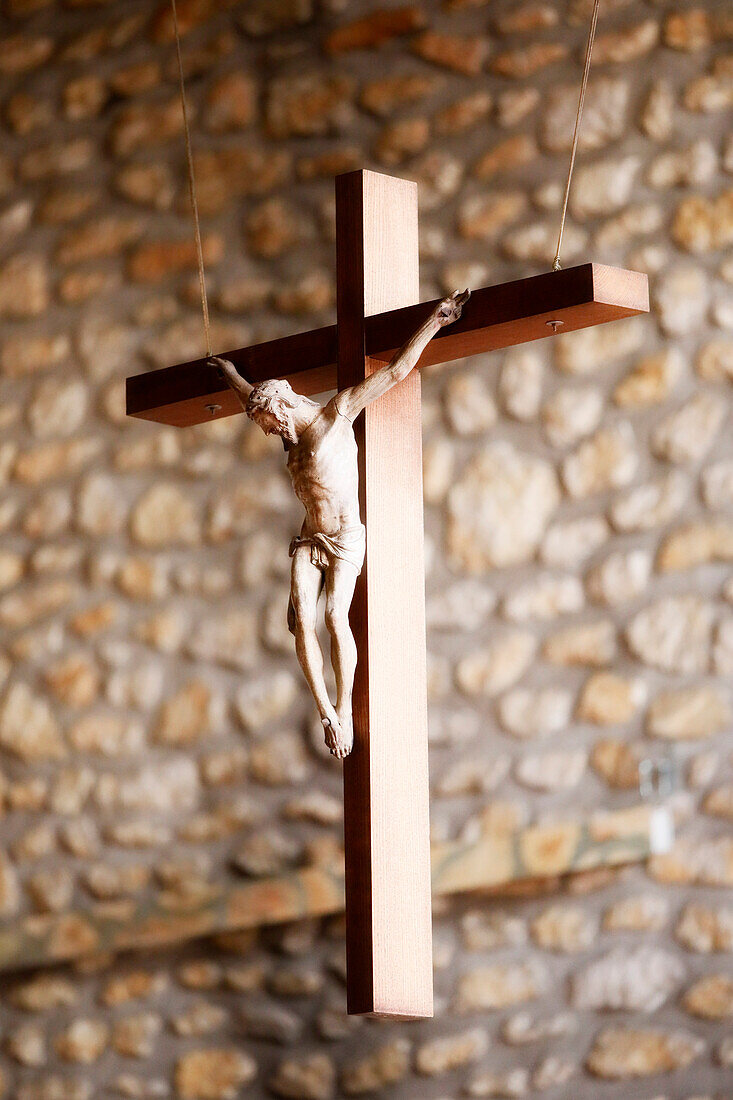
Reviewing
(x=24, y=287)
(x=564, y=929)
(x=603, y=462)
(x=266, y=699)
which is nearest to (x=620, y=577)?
(x=603, y=462)

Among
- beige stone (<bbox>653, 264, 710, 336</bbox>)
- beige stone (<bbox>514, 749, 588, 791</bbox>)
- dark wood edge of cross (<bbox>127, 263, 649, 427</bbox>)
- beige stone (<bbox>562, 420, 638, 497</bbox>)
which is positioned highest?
beige stone (<bbox>653, 264, 710, 336</bbox>)

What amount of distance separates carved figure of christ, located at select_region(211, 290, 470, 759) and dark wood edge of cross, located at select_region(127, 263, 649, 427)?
0.06m

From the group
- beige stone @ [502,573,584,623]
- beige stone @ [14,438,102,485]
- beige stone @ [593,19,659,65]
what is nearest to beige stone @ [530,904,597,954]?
beige stone @ [502,573,584,623]

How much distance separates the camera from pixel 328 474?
2.69 metres

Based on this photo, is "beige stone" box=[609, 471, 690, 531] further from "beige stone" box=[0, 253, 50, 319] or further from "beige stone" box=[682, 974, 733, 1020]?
"beige stone" box=[0, 253, 50, 319]

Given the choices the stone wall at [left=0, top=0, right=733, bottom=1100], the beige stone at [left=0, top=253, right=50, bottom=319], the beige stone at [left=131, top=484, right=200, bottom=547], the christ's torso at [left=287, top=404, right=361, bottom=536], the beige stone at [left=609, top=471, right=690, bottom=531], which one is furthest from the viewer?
the beige stone at [left=0, top=253, right=50, bottom=319]

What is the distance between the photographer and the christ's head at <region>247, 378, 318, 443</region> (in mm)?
2682

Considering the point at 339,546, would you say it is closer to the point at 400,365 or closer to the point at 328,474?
the point at 328,474

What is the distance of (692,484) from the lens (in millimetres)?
3861

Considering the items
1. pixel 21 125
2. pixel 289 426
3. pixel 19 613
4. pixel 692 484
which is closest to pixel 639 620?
pixel 692 484

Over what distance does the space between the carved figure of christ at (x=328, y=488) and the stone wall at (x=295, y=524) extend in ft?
4.28

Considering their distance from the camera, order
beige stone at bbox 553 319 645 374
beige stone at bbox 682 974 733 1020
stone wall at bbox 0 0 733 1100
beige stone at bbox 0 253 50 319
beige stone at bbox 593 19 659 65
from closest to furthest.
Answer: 1. beige stone at bbox 682 974 733 1020
2. stone wall at bbox 0 0 733 1100
3. beige stone at bbox 553 319 645 374
4. beige stone at bbox 593 19 659 65
5. beige stone at bbox 0 253 50 319

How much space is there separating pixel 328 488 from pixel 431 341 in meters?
0.31

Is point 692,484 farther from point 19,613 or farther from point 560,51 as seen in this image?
point 19,613
